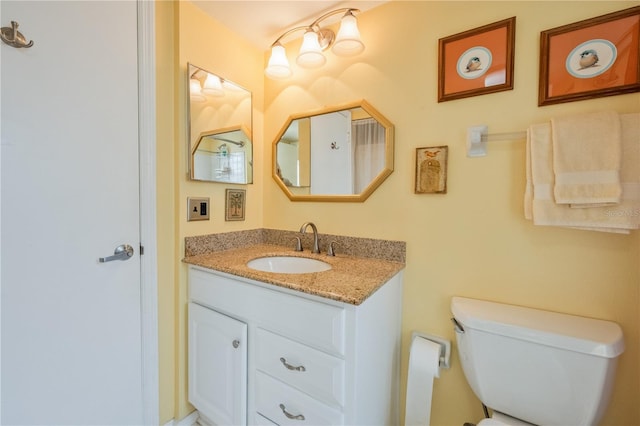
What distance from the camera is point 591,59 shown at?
88cm

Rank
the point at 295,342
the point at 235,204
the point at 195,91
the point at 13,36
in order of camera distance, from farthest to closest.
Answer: the point at 235,204, the point at 195,91, the point at 295,342, the point at 13,36

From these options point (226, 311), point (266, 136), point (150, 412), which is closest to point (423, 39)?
point (266, 136)

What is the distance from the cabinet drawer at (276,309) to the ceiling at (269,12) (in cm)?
129

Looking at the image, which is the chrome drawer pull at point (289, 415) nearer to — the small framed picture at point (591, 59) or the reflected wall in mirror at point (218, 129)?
the reflected wall in mirror at point (218, 129)

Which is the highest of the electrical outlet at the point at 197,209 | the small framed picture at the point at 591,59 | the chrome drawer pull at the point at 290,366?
the small framed picture at the point at 591,59

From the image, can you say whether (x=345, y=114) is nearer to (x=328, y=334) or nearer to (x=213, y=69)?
(x=213, y=69)

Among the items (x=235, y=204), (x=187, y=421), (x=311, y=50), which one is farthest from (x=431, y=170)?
(x=187, y=421)

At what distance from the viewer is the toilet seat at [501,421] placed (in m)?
0.82

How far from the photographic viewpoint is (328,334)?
33.8 inches

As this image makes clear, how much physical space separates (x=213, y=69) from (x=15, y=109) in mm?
804

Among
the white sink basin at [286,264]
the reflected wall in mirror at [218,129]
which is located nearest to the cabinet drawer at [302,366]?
the white sink basin at [286,264]

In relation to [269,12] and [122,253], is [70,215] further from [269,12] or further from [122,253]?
[269,12]

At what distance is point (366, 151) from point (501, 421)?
1.17 meters

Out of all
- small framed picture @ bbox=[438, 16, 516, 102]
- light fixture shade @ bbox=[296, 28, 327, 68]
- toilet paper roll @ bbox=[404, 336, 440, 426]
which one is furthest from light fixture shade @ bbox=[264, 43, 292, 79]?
toilet paper roll @ bbox=[404, 336, 440, 426]
